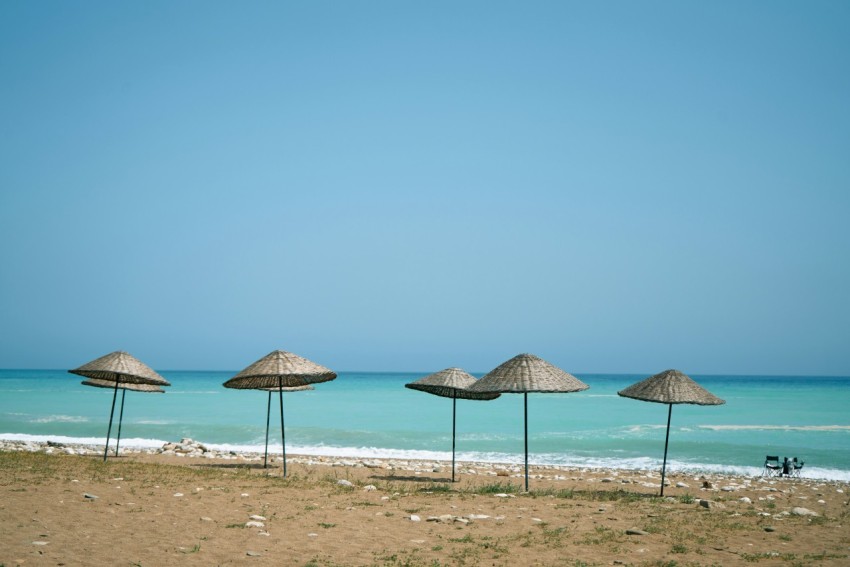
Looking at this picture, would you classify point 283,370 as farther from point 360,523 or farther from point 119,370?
point 360,523

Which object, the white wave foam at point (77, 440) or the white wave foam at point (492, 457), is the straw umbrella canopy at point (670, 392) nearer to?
the white wave foam at point (492, 457)

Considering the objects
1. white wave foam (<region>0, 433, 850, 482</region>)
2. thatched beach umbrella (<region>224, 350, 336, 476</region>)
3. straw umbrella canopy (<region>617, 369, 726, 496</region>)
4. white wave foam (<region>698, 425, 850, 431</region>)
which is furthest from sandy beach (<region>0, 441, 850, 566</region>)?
white wave foam (<region>698, 425, 850, 431</region>)

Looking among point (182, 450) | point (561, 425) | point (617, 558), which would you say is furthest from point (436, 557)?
point (561, 425)

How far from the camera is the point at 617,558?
878 centimetres

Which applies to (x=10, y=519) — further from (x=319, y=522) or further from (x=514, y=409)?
(x=514, y=409)

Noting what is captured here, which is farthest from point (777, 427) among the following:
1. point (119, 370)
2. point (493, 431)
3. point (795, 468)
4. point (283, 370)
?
point (119, 370)

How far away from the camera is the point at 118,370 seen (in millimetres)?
18047

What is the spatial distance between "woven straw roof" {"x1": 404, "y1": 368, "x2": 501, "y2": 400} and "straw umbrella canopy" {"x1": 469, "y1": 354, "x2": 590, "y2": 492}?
3.88 feet

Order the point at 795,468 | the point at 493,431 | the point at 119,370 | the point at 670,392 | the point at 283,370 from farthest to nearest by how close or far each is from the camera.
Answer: the point at 493,431 < the point at 795,468 < the point at 119,370 < the point at 283,370 < the point at 670,392

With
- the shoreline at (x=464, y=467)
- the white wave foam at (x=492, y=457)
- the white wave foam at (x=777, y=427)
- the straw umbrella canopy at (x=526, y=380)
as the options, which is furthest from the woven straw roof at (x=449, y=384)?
the white wave foam at (x=777, y=427)

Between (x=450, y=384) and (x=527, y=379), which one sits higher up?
(x=527, y=379)

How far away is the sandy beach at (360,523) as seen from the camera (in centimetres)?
858

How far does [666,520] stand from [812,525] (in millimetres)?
2502

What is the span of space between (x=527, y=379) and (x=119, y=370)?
35.0 ft
